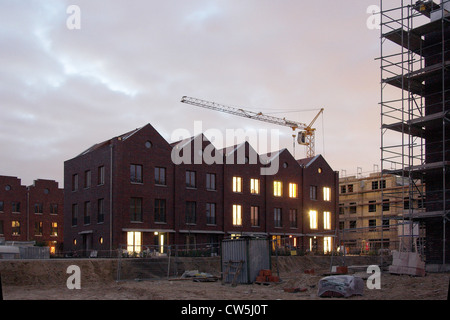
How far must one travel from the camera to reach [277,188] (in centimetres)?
Answer: 5541

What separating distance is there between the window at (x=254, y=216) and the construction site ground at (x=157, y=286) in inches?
697

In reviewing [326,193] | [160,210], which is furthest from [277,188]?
[160,210]

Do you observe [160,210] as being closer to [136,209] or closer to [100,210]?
[136,209]

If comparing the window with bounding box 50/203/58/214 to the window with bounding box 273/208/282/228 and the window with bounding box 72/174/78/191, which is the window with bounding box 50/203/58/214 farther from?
the window with bounding box 273/208/282/228

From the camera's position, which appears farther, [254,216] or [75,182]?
[254,216]

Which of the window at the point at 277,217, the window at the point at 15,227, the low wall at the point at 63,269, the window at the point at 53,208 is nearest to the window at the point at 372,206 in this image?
the window at the point at 277,217

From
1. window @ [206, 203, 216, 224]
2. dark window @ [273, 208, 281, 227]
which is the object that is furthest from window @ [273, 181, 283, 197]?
window @ [206, 203, 216, 224]

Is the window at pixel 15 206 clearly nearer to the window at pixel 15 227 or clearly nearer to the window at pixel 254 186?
the window at pixel 15 227

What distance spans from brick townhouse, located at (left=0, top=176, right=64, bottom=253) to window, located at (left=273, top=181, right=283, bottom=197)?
26.8 m

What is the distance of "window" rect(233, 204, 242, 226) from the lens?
51.8 meters

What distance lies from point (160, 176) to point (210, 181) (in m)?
5.40
